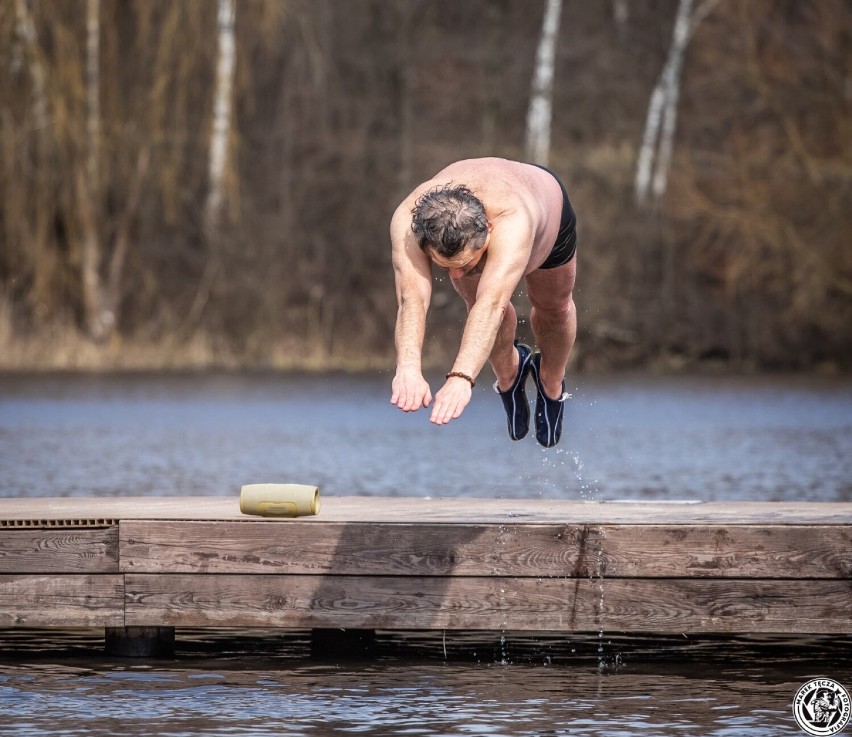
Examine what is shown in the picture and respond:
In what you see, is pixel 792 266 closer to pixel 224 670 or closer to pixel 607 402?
pixel 607 402

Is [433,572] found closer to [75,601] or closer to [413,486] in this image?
[75,601]

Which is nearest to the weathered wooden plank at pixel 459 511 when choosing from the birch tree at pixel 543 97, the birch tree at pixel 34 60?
the birch tree at pixel 34 60

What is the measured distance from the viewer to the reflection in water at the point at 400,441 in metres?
15.6

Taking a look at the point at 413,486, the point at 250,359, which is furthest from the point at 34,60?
the point at 413,486

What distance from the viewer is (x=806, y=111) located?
107 ft

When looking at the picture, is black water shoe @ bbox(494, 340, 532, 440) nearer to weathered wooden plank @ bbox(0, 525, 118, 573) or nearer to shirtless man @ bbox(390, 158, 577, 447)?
shirtless man @ bbox(390, 158, 577, 447)

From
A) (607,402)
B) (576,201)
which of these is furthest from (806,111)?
(607,402)

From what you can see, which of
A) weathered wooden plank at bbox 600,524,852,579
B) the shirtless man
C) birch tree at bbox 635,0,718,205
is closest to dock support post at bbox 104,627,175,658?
weathered wooden plank at bbox 600,524,852,579

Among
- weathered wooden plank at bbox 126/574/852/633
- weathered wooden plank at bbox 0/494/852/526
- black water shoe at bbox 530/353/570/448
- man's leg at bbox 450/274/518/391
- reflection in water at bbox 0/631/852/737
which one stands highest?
man's leg at bbox 450/274/518/391

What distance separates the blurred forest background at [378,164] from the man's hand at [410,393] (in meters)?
22.4

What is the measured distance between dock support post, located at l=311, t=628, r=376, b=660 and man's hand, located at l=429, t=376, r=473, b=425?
231 cm

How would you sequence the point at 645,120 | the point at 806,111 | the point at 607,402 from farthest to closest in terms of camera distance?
1. the point at 645,120
2. the point at 806,111
3. the point at 607,402

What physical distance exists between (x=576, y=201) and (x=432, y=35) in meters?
6.54

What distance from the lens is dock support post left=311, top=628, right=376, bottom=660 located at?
877cm
